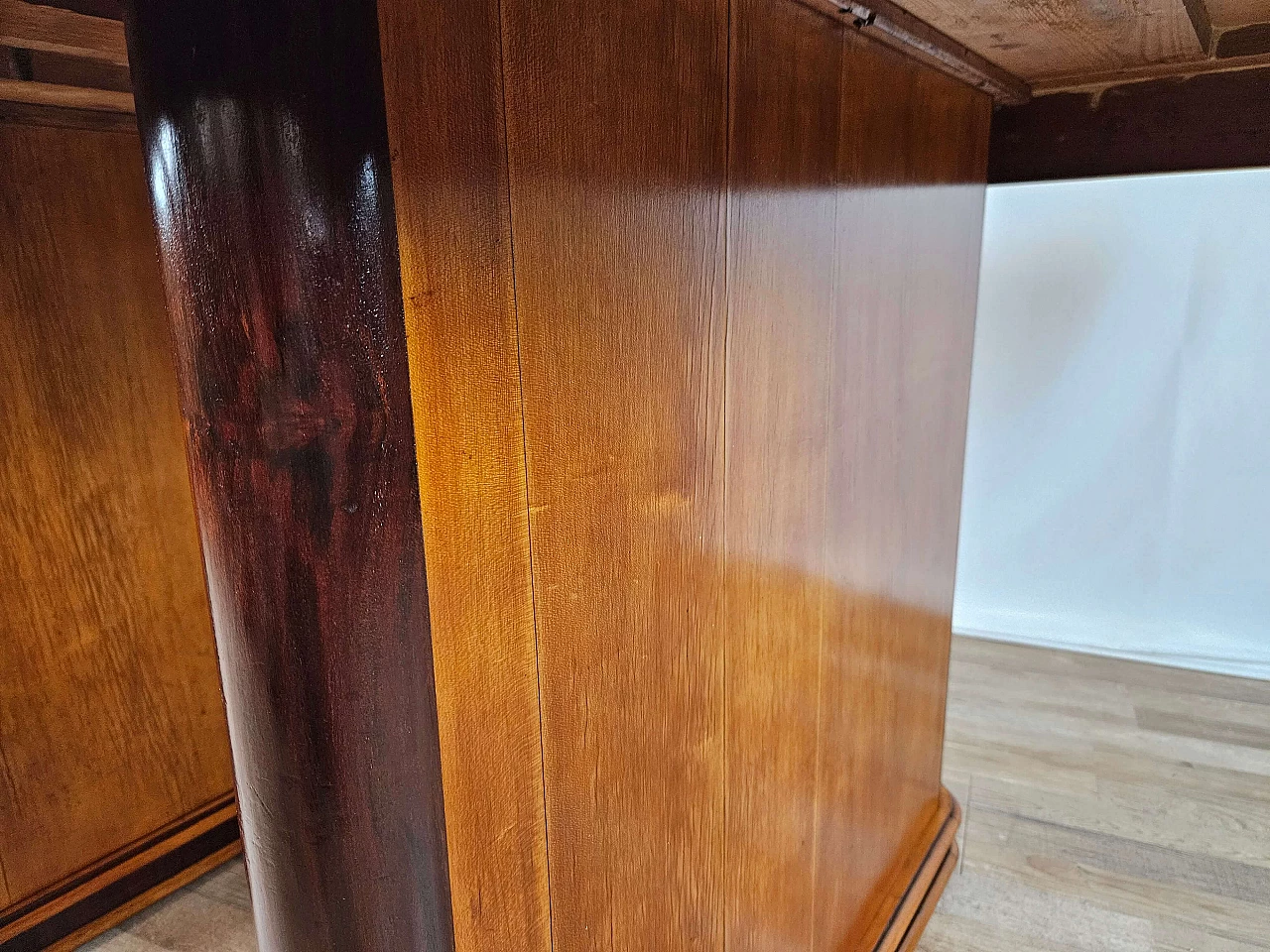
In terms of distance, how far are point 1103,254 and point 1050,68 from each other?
2030 mm

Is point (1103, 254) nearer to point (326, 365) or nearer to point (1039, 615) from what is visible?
point (1039, 615)

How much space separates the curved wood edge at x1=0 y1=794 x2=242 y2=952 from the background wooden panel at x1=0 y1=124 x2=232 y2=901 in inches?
1.5

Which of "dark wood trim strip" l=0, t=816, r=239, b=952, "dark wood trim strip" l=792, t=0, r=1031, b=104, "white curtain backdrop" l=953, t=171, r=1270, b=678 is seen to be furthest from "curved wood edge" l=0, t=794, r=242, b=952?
"white curtain backdrop" l=953, t=171, r=1270, b=678

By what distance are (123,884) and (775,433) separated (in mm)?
1961

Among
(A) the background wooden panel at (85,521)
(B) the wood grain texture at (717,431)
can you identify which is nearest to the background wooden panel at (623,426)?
(B) the wood grain texture at (717,431)

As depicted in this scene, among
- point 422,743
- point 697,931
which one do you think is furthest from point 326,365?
point 697,931

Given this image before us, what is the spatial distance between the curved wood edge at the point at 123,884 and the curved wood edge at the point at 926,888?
4.53 ft

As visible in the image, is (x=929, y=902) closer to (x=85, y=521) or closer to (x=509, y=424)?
(x=509, y=424)

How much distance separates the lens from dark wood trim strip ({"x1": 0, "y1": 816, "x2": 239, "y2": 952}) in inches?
76.5

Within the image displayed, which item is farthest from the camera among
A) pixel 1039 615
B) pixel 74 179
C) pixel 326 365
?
pixel 1039 615

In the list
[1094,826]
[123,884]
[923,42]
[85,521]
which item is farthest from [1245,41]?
[123,884]

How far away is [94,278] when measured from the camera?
193 cm

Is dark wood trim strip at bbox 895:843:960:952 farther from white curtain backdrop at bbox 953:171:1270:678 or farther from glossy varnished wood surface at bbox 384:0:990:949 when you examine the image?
white curtain backdrop at bbox 953:171:1270:678

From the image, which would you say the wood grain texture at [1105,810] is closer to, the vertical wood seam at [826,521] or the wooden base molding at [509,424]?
the vertical wood seam at [826,521]
